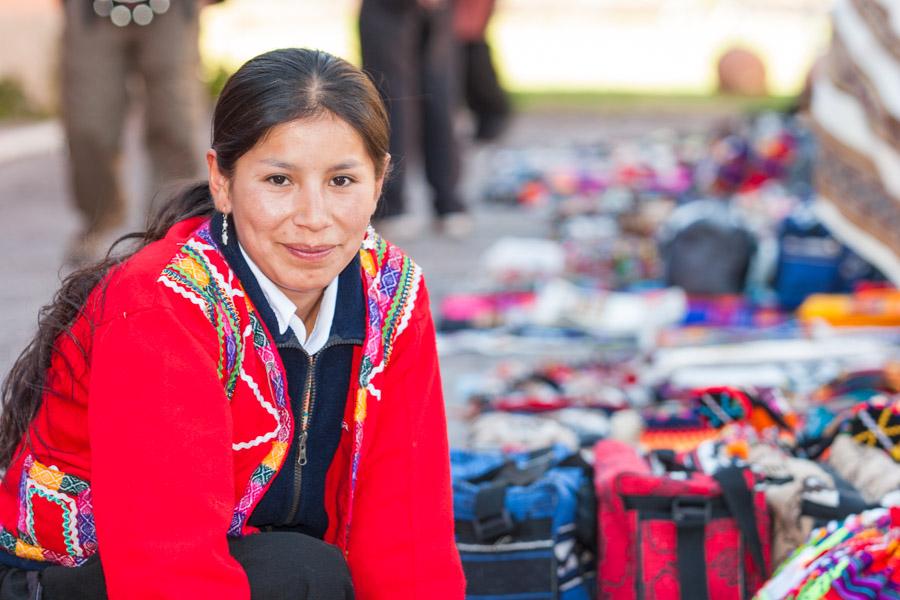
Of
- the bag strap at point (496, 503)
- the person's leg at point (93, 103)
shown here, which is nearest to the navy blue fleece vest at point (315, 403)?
the bag strap at point (496, 503)

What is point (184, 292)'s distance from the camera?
1.89m

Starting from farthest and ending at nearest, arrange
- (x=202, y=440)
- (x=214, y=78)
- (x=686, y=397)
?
(x=214, y=78), (x=686, y=397), (x=202, y=440)

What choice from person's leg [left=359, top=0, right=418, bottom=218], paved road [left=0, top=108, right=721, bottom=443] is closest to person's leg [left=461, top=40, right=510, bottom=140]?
paved road [left=0, top=108, right=721, bottom=443]

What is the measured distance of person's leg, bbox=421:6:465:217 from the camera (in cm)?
672

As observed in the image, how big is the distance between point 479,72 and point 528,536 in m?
7.67

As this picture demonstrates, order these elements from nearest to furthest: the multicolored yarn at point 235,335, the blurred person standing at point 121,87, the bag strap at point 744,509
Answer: the multicolored yarn at point 235,335
the bag strap at point 744,509
the blurred person standing at point 121,87

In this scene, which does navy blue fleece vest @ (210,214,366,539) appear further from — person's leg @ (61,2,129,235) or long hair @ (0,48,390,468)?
person's leg @ (61,2,129,235)

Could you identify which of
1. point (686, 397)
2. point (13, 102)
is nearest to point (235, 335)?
point (686, 397)

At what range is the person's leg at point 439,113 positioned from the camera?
672 centimetres

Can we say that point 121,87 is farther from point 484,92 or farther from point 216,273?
point 484,92

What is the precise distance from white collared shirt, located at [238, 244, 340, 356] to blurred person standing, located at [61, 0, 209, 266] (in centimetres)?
292

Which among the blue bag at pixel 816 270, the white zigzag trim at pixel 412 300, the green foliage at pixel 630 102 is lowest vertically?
the green foliage at pixel 630 102

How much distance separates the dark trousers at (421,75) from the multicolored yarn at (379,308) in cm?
393

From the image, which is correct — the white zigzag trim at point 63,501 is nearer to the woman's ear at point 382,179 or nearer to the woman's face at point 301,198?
the woman's face at point 301,198
